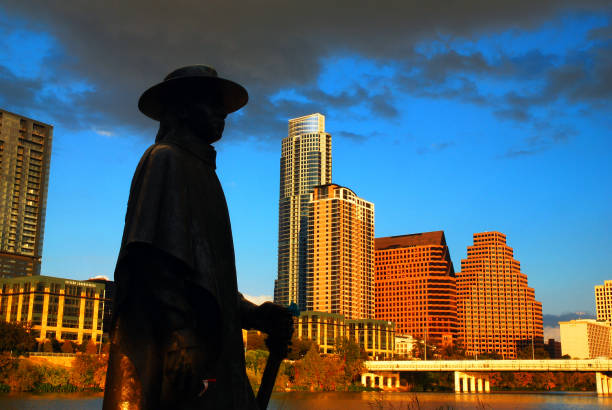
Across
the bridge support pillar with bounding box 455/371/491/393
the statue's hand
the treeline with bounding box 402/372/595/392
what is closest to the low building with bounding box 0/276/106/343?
the treeline with bounding box 402/372/595/392

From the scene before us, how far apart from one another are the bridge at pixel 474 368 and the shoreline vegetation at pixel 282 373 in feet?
11.0

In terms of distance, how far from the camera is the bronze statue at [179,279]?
165 inches

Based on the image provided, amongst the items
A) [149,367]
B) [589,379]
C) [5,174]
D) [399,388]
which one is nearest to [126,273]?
[149,367]

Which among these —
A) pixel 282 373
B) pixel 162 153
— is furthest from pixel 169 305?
pixel 282 373

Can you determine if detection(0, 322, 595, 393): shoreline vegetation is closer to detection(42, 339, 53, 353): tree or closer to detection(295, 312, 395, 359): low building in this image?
detection(42, 339, 53, 353): tree

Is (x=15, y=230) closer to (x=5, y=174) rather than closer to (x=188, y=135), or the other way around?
(x=5, y=174)

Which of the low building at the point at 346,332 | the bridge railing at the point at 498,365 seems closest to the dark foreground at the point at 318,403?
the bridge railing at the point at 498,365

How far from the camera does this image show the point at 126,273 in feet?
14.3

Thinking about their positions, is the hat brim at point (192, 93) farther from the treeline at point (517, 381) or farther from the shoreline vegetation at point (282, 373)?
the treeline at point (517, 381)

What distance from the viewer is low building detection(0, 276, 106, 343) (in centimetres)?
11131

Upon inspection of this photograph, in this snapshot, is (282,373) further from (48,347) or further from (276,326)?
(276,326)

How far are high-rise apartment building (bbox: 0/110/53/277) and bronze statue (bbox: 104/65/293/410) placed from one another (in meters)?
175

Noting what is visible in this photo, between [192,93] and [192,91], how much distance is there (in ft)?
0.05

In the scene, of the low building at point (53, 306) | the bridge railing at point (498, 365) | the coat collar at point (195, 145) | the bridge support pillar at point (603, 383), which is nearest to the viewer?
the coat collar at point (195, 145)
